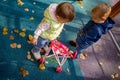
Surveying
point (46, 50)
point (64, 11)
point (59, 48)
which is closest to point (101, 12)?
point (64, 11)

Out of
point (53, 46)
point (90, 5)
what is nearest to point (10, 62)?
point (53, 46)

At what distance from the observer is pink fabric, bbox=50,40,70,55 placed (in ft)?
12.1

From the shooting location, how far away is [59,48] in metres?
3.73

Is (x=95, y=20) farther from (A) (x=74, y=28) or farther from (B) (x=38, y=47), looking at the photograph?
(A) (x=74, y=28)

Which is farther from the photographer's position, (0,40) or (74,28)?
(74,28)

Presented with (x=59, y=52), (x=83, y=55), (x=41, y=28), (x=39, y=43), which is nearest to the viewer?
(x=41, y=28)

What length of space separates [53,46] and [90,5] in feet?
6.91

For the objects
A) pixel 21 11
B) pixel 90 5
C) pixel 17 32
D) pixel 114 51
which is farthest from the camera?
pixel 90 5

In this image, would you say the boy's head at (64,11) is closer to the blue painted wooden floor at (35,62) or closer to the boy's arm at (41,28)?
the boy's arm at (41,28)

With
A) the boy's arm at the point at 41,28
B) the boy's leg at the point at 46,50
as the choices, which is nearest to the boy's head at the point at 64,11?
the boy's arm at the point at 41,28

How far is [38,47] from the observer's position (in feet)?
11.5

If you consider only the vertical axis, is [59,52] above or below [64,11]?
below

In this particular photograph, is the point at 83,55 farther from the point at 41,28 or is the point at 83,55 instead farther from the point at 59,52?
the point at 41,28

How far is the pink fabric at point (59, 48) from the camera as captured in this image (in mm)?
3688
